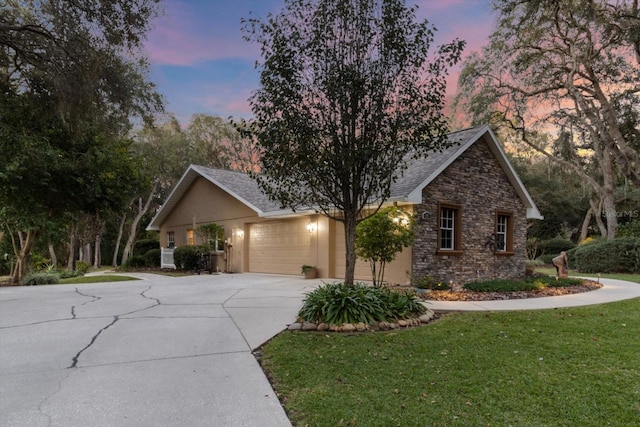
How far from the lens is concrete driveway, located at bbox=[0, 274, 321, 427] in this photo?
322 cm

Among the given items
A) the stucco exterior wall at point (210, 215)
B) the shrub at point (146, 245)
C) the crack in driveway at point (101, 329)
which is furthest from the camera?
the shrub at point (146, 245)

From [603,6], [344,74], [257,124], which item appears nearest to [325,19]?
[344,74]

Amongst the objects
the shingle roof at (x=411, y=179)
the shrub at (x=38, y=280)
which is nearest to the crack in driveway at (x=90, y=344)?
the shingle roof at (x=411, y=179)

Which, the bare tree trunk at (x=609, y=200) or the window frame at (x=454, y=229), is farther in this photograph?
the bare tree trunk at (x=609, y=200)

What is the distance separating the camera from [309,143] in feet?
21.1

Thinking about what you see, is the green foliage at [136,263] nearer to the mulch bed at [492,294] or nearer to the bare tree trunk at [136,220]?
the bare tree trunk at [136,220]

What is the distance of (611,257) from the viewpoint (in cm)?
1750

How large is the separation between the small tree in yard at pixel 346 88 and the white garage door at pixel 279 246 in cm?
793

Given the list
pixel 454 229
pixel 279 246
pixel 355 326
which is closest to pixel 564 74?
pixel 454 229

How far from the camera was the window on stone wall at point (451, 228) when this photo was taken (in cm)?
1221

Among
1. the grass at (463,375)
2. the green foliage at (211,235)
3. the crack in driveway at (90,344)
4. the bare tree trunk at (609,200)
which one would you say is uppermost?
the bare tree trunk at (609,200)

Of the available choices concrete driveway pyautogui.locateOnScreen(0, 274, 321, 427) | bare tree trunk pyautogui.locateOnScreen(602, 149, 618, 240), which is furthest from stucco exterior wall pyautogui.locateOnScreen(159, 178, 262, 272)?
bare tree trunk pyautogui.locateOnScreen(602, 149, 618, 240)

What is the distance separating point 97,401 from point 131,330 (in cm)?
269

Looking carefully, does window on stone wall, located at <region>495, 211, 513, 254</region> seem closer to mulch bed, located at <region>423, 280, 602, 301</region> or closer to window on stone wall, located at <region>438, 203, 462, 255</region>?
window on stone wall, located at <region>438, 203, 462, 255</region>
